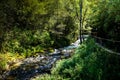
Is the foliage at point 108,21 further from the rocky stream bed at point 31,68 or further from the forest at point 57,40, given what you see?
the rocky stream bed at point 31,68

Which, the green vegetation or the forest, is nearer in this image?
the green vegetation

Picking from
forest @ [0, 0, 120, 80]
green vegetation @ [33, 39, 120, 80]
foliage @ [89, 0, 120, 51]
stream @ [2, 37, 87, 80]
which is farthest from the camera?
stream @ [2, 37, 87, 80]

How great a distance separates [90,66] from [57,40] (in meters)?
19.2

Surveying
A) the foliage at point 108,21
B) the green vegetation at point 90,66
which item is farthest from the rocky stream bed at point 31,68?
the foliage at point 108,21

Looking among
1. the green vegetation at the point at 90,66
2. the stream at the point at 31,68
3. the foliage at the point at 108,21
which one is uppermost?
the foliage at the point at 108,21

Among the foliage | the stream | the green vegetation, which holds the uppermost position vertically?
the foliage

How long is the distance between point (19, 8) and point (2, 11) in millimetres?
3729

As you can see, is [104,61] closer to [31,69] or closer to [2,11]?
[31,69]

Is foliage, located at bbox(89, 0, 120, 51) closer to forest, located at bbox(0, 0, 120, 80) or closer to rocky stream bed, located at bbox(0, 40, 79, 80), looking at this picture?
forest, located at bbox(0, 0, 120, 80)

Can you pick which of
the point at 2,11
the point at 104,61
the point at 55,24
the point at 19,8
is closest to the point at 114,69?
the point at 104,61

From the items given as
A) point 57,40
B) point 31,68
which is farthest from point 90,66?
point 57,40

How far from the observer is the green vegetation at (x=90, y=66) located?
37.4 ft

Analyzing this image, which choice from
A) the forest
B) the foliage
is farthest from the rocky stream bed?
the foliage

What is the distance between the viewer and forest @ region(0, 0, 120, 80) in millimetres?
12294
